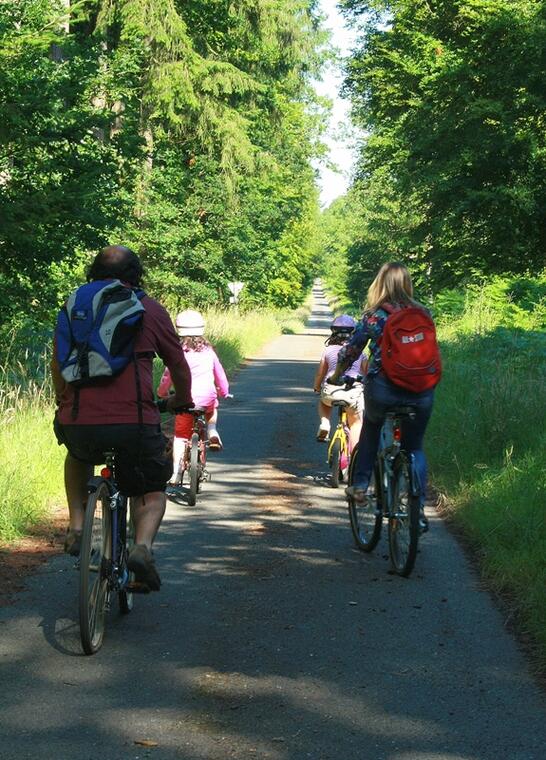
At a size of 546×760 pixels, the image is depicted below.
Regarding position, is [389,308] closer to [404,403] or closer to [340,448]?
[404,403]

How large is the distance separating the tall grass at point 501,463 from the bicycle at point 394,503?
1.87 ft

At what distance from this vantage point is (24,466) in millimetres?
9812

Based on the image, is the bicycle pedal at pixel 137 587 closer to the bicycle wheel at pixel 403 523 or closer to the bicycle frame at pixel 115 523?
the bicycle frame at pixel 115 523

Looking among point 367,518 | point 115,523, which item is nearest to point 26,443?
point 367,518

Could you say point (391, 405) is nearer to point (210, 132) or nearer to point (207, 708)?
point (207, 708)

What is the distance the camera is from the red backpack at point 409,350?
7.62 m

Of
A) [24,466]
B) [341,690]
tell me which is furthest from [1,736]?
[24,466]

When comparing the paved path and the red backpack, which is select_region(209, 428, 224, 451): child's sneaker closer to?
the paved path

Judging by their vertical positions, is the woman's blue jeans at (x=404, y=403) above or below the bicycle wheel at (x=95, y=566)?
above

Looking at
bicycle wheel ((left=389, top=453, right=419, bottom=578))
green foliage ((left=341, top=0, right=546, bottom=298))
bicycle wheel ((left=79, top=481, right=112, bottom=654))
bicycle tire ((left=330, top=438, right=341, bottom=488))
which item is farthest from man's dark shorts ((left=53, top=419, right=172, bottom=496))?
green foliage ((left=341, top=0, right=546, bottom=298))

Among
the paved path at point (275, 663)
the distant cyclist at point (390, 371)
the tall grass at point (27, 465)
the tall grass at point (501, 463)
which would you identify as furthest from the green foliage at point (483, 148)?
the distant cyclist at point (390, 371)

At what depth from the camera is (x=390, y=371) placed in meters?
7.63

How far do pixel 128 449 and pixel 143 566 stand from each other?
57cm

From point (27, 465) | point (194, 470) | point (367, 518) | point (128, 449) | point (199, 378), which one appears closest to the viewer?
point (128, 449)
